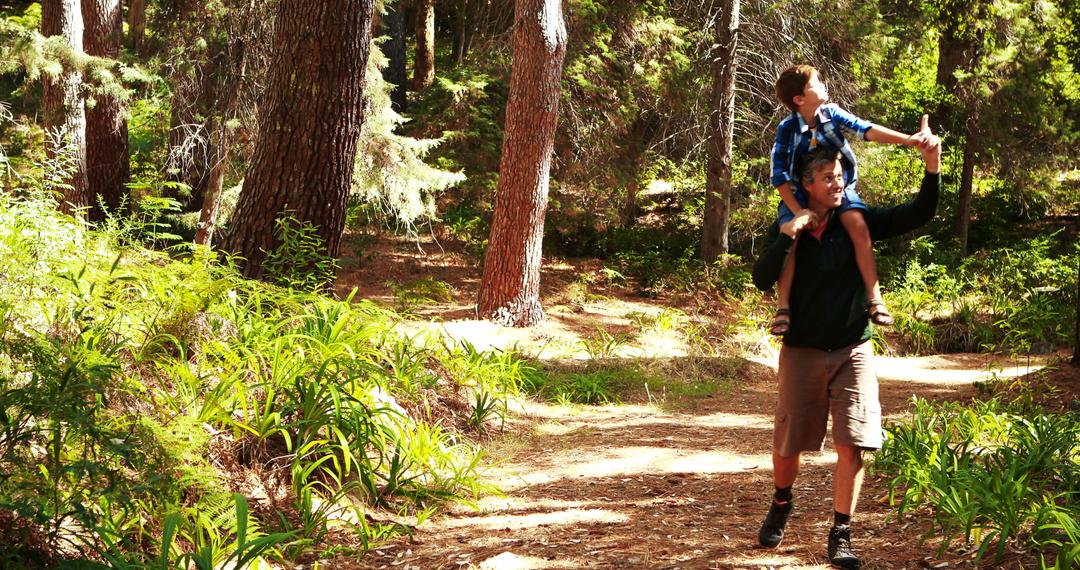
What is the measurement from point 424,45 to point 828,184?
14.5 meters

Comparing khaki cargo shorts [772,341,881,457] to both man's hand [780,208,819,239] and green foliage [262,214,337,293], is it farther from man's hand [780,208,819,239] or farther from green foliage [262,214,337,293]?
green foliage [262,214,337,293]

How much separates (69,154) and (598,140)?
7.43m

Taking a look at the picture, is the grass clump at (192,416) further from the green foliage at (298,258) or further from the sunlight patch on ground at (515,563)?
the sunlight patch on ground at (515,563)

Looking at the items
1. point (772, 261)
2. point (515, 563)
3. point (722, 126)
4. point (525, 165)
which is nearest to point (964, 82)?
point (722, 126)

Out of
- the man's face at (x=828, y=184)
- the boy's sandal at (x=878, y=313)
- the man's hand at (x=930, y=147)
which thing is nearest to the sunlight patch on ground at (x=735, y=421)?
the boy's sandal at (x=878, y=313)

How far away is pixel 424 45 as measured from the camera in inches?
Answer: 682

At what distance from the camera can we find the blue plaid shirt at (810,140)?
4.39 metres

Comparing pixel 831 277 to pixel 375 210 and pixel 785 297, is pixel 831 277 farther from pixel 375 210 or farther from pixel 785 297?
pixel 375 210

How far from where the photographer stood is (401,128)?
1473 centimetres

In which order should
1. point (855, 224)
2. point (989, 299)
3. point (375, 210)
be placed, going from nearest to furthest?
1. point (855, 224)
2. point (375, 210)
3. point (989, 299)

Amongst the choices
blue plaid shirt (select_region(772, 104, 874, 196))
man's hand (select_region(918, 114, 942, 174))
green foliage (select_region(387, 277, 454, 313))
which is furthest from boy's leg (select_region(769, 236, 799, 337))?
green foliage (select_region(387, 277, 454, 313))

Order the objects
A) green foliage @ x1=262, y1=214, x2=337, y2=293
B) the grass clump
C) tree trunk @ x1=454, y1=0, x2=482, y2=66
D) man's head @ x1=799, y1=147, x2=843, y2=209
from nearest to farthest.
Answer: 1. the grass clump
2. man's head @ x1=799, y1=147, x2=843, y2=209
3. green foliage @ x1=262, y1=214, x2=337, y2=293
4. tree trunk @ x1=454, y1=0, x2=482, y2=66

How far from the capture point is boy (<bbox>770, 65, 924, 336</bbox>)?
3.90 m

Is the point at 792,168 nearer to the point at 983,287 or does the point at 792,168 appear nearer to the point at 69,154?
the point at 69,154
